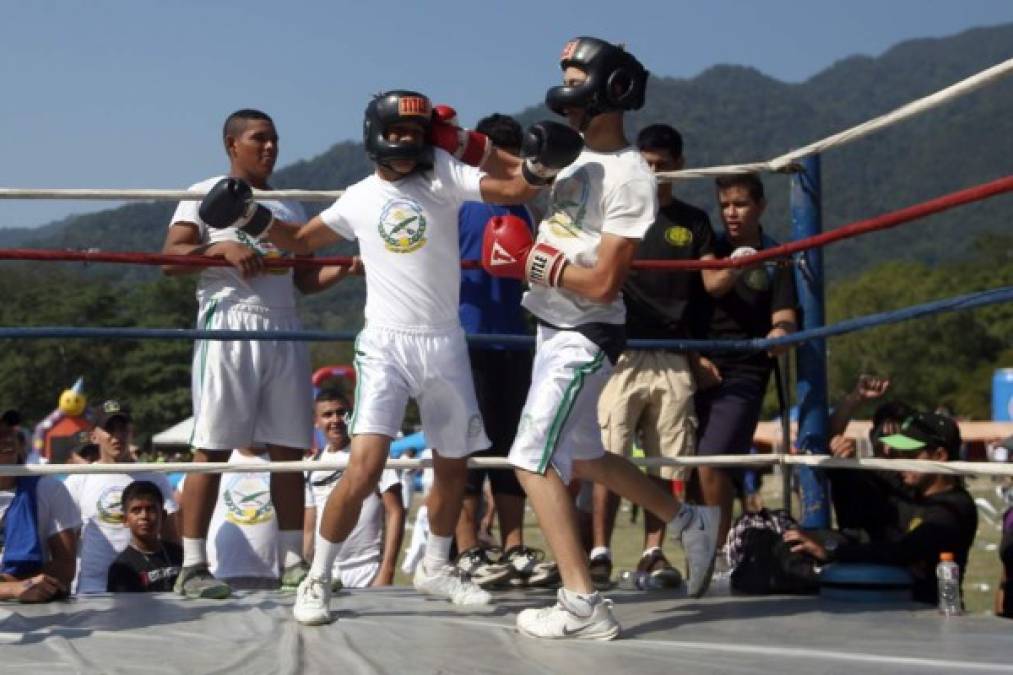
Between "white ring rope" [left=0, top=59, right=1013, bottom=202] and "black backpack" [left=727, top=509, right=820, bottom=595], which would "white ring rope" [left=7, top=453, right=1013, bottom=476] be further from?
"white ring rope" [left=0, top=59, right=1013, bottom=202]

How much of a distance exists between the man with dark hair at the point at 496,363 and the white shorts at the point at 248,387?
2.34 feet

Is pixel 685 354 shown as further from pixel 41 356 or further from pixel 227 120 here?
pixel 41 356

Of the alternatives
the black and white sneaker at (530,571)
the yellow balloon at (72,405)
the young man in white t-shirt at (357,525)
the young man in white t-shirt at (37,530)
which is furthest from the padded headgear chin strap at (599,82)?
the yellow balloon at (72,405)

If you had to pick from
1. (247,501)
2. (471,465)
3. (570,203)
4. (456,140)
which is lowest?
(247,501)

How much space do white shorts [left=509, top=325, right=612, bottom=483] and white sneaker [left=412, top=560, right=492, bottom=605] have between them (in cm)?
65

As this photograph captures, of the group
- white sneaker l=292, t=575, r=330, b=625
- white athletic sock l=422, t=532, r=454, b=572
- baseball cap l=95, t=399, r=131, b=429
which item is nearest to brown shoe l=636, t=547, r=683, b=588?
white athletic sock l=422, t=532, r=454, b=572

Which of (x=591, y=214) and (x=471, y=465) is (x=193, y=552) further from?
(x=591, y=214)

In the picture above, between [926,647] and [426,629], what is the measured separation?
1370 millimetres

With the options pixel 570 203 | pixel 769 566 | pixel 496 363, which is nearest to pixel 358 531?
pixel 496 363

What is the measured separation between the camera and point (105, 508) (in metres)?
6.45

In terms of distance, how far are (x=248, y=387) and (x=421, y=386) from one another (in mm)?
845

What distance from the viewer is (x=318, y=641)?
3771 mm

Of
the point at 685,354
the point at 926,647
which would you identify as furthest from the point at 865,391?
the point at 926,647

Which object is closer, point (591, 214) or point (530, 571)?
point (591, 214)
